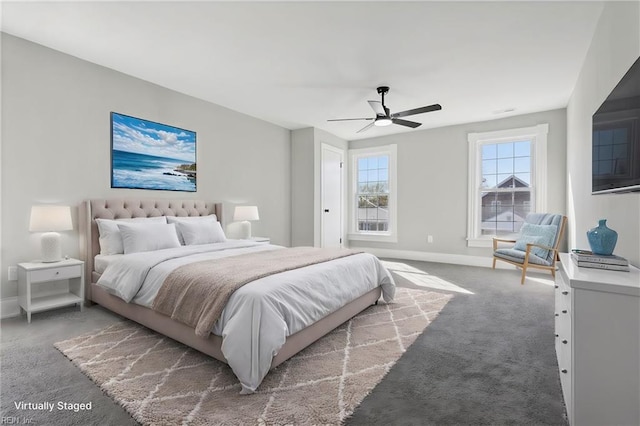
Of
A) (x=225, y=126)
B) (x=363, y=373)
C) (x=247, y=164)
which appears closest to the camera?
(x=363, y=373)

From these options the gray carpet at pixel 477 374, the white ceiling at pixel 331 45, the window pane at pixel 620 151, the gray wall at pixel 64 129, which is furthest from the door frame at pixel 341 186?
the window pane at pixel 620 151

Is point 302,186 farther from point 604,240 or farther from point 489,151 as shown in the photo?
point 604,240

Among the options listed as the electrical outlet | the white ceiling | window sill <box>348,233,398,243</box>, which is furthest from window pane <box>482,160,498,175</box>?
the electrical outlet

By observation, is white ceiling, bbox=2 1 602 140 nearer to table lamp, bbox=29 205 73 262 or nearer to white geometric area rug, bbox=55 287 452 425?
table lamp, bbox=29 205 73 262

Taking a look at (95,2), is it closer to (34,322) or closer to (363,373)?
(34,322)

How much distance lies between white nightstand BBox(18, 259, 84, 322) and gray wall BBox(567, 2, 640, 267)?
4.32 meters

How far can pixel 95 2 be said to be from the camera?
243 centimetres

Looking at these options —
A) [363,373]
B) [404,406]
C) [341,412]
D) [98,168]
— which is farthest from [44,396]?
[98,168]

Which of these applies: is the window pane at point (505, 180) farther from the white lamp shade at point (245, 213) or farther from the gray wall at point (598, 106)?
the white lamp shade at point (245, 213)

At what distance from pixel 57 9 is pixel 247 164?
3.05m

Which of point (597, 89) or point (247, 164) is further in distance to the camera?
point (247, 164)

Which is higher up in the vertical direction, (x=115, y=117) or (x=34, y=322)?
(x=115, y=117)

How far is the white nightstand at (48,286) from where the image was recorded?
9.24 feet

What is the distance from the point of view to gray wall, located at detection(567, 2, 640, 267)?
1909 millimetres
